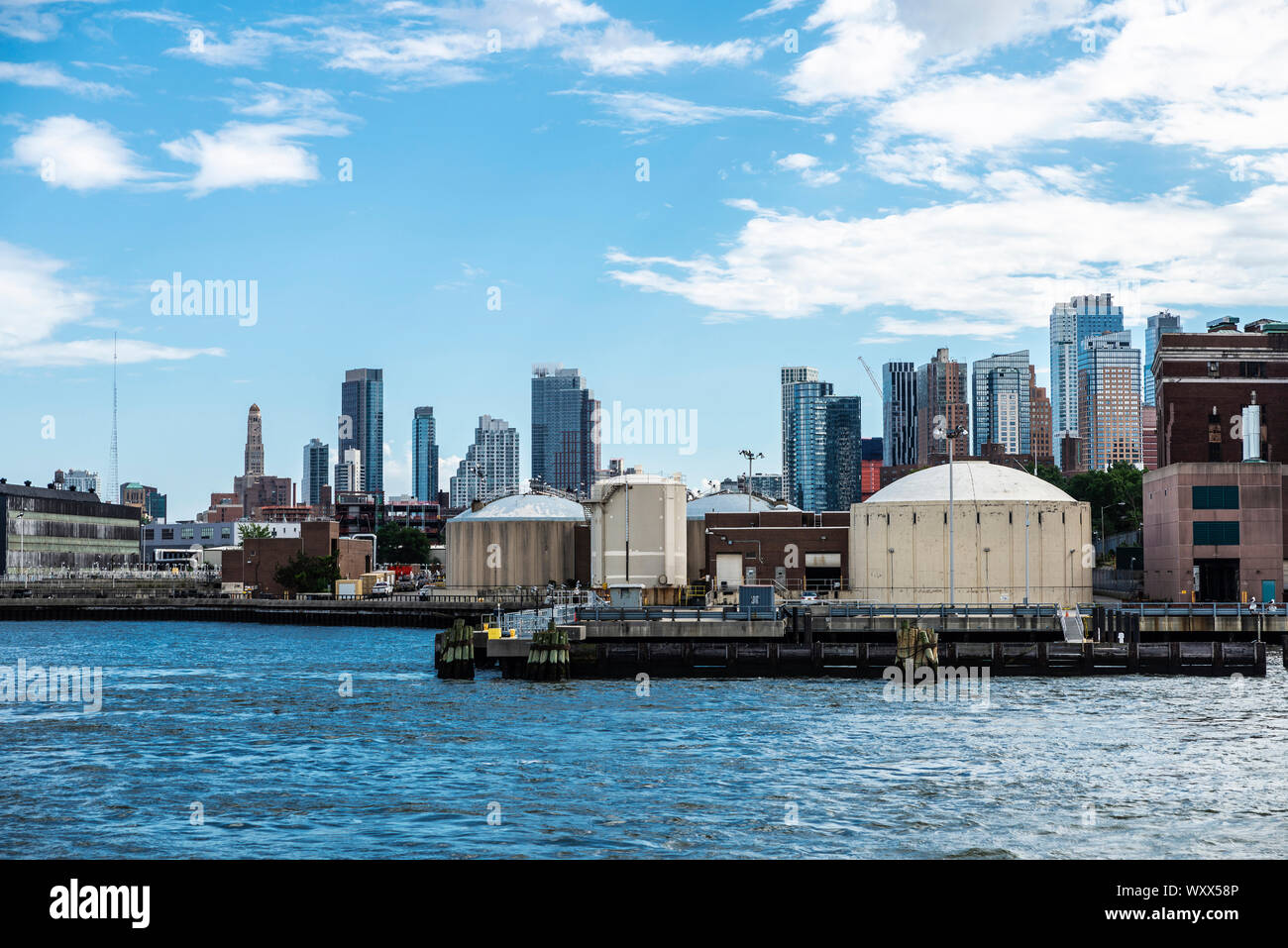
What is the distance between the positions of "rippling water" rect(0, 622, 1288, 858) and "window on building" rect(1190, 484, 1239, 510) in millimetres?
34270

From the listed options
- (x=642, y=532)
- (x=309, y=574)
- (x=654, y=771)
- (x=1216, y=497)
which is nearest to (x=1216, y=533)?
(x=1216, y=497)

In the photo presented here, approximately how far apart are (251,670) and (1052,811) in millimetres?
55381

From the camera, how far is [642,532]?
357 feet

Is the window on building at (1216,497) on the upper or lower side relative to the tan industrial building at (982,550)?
upper

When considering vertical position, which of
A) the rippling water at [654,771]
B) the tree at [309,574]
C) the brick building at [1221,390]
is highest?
the brick building at [1221,390]

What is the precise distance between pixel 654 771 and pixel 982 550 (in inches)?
2641

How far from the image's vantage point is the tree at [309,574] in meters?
154

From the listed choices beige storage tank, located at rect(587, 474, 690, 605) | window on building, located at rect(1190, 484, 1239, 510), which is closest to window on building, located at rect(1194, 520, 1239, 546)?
window on building, located at rect(1190, 484, 1239, 510)

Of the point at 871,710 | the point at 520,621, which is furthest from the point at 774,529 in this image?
the point at 871,710

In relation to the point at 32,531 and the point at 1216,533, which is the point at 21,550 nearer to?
the point at 32,531

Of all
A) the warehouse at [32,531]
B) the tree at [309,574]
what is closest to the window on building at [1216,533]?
the tree at [309,574]

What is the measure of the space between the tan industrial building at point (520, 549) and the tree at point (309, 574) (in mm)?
28529

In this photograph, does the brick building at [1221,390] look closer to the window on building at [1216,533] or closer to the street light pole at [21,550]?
the window on building at [1216,533]
